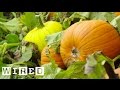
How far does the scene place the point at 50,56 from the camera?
76.9 inches

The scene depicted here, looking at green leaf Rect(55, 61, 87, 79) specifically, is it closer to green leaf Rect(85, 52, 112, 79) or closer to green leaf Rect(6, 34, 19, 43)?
green leaf Rect(85, 52, 112, 79)

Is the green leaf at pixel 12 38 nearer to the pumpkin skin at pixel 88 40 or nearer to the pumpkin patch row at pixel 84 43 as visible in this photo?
the pumpkin patch row at pixel 84 43

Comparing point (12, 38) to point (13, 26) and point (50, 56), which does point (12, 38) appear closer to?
point (13, 26)

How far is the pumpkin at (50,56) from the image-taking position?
1.93 metres

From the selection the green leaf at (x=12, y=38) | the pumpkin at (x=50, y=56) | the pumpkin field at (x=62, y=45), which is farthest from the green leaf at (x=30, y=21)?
the pumpkin at (x=50, y=56)

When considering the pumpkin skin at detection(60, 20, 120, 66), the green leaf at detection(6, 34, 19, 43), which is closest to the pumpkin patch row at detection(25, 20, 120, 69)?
the pumpkin skin at detection(60, 20, 120, 66)

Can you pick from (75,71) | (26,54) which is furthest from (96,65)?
(26,54)

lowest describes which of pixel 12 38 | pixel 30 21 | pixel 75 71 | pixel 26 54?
pixel 75 71

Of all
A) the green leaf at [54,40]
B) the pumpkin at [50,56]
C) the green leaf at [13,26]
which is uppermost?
the green leaf at [13,26]

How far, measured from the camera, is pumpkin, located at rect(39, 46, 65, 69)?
1.93 m

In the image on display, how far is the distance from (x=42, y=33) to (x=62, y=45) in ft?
0.65

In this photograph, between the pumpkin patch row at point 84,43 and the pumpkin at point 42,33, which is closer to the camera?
the pumpkin patch row at point 84,43
